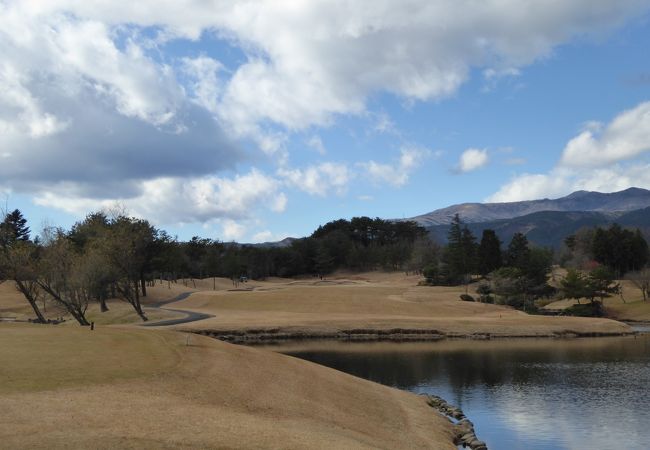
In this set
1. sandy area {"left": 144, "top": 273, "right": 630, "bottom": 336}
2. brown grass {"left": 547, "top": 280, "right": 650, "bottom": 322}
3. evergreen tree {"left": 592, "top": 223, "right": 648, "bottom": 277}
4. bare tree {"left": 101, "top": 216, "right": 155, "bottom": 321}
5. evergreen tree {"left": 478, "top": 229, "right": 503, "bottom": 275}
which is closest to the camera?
sandy area {"left": 144, "top": 273, "right": 630, "bottom": 336}

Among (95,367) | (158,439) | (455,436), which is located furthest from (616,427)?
(95,367)

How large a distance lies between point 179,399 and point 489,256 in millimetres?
106991

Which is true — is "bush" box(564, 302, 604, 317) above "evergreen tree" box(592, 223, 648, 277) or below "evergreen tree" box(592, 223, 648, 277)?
below

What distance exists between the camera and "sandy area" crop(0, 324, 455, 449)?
17.0 metres

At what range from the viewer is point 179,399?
22.0 meters

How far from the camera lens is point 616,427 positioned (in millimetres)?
27875

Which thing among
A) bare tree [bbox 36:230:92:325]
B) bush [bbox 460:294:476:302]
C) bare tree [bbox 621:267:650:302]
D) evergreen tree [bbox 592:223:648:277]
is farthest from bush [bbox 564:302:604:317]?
bare tree [bbox 36:230:92:325]

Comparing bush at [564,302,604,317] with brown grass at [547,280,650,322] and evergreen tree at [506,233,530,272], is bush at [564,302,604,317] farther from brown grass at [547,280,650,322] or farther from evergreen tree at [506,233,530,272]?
evergreen tree at [506,233,530,272]

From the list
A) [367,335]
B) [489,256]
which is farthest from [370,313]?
[489,256]

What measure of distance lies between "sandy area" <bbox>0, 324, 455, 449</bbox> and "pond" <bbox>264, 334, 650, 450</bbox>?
4.30 metres

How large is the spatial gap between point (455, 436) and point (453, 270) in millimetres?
93010

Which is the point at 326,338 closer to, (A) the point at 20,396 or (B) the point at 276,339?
(B) the point at 276,339

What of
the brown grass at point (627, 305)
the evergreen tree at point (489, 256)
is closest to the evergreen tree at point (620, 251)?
the brown grass at point (627, 305)

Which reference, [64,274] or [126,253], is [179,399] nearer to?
[64,274]
